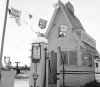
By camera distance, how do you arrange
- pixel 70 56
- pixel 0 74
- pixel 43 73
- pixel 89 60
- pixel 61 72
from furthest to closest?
pixel 89 60
pixel 70 56
pixel 61 72
pixel 43 73
pixel 0 74

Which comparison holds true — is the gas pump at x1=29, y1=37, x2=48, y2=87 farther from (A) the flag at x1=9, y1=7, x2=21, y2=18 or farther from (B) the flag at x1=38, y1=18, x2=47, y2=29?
(B) the flag at x1=38, y1=18, x2=47, y2=29

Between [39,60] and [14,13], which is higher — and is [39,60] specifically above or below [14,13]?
below

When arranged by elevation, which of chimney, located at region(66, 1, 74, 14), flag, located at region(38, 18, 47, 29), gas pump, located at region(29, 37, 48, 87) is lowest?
gas pump, located at region(29, 37, 48, 87)

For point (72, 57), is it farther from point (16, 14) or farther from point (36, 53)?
point (16, 14)

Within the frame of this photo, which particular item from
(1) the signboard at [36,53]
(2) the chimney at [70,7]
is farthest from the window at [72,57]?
(2) the chimney at [70,7]

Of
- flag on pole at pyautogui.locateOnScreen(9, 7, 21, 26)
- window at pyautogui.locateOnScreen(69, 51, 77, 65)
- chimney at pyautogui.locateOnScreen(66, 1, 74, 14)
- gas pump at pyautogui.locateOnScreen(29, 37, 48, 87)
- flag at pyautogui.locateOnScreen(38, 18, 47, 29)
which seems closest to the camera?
gas pump at pyautogui.locateOnScreen(29, 37, 48, 87)

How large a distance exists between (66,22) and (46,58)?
20.7ft

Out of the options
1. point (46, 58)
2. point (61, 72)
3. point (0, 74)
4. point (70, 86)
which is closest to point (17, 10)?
point (46, 58)

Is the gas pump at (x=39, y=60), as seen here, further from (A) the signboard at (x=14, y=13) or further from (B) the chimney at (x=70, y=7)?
(B) the chimney at (x=70, y=7)

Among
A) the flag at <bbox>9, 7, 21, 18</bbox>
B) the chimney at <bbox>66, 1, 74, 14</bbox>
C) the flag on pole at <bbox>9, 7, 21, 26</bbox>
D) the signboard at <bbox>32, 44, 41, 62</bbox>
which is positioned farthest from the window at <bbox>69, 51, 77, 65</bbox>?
the flag at <bbox>9, 7, 21, 18</bbox>

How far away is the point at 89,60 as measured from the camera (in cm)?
1755

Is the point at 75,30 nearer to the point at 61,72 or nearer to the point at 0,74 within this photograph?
the point at 61,72

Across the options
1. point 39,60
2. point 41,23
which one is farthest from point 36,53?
point 41,23

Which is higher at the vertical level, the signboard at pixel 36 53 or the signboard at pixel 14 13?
the signboard at pixel 14 13
